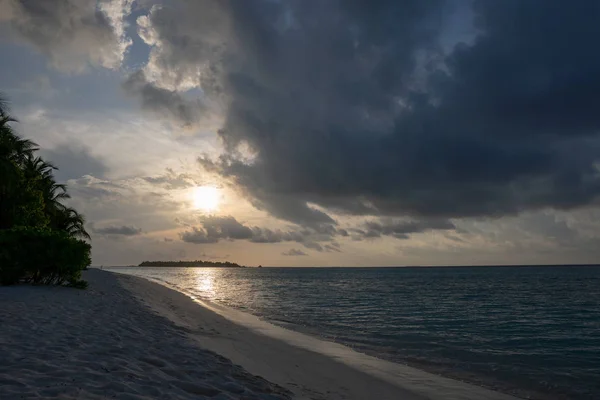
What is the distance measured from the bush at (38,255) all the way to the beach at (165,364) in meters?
7.80

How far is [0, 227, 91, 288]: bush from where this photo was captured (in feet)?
79.3

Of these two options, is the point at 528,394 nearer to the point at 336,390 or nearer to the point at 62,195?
the point at 336,390

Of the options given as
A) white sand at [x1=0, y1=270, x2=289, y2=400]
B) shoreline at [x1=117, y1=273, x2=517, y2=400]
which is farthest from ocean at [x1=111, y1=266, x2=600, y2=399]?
white sand at [x1=0, y1=270, x2=289, y2=400]

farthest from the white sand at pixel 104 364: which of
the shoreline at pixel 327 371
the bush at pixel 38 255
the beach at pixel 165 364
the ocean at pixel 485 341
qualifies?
the bush at pixel 38 255

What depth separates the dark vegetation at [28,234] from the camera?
79.7 feet

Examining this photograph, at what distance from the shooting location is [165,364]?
29.9 ft

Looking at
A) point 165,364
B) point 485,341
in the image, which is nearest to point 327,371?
Answer: point 165,364

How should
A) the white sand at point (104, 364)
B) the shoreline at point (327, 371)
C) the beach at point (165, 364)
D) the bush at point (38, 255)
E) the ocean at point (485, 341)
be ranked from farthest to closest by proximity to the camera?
1. the bush at point (38, 255)
2. the ocean at point (485, 341)
3. the shoreline at point (327, 371)
4. the beach at point (165, 364)
5. the white sand at point (104, 364)

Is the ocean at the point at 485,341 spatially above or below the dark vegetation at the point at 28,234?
below

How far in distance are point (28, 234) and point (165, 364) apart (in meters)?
20.3

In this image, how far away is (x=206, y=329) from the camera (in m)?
18.1

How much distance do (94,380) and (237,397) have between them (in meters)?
2.44

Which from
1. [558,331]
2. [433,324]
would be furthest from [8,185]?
[558,331]

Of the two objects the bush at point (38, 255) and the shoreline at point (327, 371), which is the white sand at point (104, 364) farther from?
the bush at point (38, 255)
